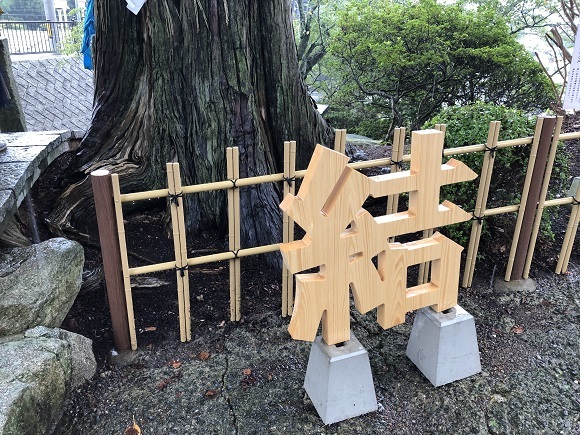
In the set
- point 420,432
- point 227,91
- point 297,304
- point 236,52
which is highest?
point 236,52

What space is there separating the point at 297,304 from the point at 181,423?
898 mm

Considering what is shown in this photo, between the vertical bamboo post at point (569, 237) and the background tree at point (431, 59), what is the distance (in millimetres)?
2757

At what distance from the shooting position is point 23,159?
141 inches

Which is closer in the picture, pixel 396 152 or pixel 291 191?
pixel 291 191

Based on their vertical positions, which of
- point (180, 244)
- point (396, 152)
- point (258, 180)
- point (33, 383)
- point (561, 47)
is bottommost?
point (33, 383)

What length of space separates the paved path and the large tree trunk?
31cm

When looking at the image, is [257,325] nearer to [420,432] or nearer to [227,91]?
[420,432]

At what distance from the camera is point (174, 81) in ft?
10.7

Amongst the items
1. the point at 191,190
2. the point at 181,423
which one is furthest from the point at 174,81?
the point at 181,423

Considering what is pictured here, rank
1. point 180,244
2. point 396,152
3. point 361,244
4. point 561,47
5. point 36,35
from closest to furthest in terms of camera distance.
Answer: point 361,244 < point 180,244 < point 396,152 < point 561,47 < point 36,35

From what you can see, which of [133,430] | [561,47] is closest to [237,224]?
[133,430]

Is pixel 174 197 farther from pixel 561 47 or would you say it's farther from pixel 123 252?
pixel 561 47

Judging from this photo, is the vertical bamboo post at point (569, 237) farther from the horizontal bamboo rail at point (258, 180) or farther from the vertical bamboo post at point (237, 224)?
the vertical bamboo post at point (237, 224)

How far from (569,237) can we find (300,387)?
2.46m
